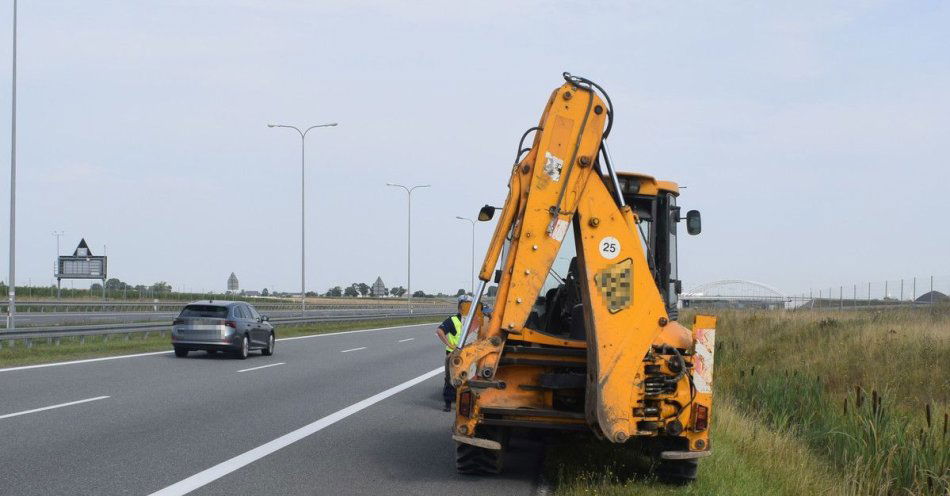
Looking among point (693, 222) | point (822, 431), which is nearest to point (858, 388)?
point (822, 431)

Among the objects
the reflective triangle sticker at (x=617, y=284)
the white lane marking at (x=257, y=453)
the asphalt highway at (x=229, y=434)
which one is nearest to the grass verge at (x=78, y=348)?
the asphalt highway at (x=229, y=434)

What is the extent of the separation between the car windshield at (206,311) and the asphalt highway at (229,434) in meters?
3.93

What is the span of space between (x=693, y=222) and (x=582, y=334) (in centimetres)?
216

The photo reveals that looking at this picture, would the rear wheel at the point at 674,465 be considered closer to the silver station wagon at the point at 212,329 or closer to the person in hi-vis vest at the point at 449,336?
the person in hi-vis vest at the point at 449,336

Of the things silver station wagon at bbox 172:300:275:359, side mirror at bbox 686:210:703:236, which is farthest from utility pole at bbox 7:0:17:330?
side mirror at bbox 686:210:703:236

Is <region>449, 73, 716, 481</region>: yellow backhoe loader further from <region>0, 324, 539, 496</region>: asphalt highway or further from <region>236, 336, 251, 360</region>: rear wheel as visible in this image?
<region>236, 336, 251, 360</region>: rear wheel

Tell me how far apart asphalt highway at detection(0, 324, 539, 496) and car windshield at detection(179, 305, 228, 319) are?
3.93 meters

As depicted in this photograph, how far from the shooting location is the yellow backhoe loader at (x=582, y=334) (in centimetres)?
806

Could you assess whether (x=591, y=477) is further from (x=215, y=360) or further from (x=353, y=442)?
(x=215, y=360)

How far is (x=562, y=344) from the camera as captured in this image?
870 cm

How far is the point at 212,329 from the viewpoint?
24.8 m

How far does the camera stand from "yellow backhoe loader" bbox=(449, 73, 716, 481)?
26.5 feet

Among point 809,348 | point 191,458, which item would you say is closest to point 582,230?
point 191,458

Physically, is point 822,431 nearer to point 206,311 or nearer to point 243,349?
point 243,349
